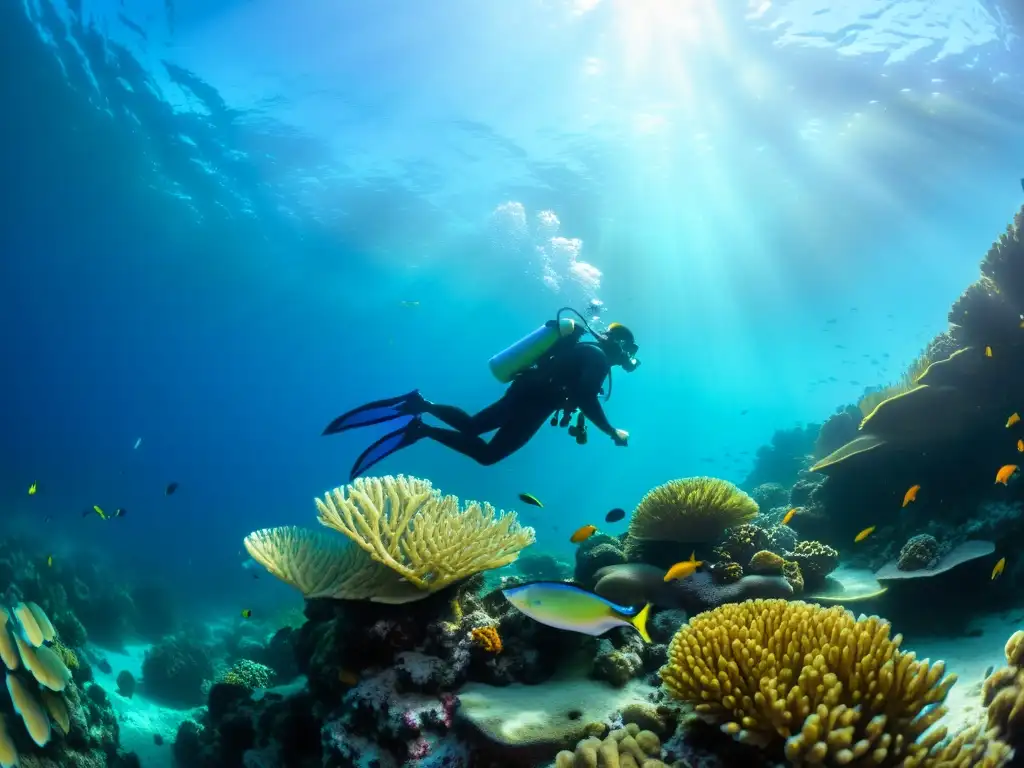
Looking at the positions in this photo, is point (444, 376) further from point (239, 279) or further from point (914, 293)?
point (914, 293)

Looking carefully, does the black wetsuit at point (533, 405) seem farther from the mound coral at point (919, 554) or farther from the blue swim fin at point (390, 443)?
the mound coral at point (919, 554)

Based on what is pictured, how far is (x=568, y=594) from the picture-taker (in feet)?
9.96

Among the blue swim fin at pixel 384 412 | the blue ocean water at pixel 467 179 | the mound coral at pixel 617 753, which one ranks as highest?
the blue ocean water at pixel 467 179

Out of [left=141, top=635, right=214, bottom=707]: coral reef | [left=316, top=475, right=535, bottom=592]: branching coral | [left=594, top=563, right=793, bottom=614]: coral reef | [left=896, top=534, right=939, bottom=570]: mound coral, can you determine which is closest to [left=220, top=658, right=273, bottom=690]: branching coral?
[left=141, top=635, right=214, bottom=707]: coral reef

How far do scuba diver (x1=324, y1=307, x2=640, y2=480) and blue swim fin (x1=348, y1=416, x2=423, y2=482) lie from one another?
0.04ft

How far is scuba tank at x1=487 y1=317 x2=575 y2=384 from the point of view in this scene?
6.81 m

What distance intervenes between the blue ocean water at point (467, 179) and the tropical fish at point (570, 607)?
19.3 metres

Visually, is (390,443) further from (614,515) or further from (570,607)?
(570,607)

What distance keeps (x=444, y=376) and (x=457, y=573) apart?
71.6m

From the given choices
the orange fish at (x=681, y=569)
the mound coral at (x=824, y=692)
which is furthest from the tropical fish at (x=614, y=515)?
the mound coral at (x=824, y=692)

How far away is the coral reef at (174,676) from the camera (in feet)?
42.3

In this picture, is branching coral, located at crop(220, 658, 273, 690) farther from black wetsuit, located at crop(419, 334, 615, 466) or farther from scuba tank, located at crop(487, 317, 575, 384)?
scuba tank, located at crop(487, 317, 575, 384)

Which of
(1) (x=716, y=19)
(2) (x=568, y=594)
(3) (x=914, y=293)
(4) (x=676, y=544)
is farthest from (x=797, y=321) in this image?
(2) (x=568, y=594)

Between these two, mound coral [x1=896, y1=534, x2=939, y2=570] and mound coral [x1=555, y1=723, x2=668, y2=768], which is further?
mound coral [x1=896, y1=534, x2=939, y2=570]
